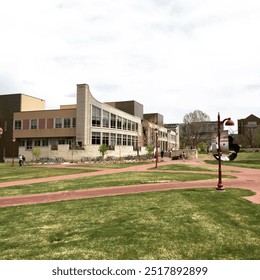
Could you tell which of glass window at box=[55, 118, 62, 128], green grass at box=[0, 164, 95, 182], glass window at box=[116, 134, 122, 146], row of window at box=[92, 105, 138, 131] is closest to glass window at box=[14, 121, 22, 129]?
glass window at box=[55, 118, 62, 128]

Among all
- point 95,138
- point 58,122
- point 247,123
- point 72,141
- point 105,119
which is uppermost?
point 247,123

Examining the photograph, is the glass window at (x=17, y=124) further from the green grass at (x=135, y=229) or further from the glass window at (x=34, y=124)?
the green grass at (x=135, y=229)

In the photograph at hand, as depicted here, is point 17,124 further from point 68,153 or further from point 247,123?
point 247,123

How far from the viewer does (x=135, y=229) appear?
8.31 metres

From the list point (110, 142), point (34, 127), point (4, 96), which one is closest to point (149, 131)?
point (110, 142)

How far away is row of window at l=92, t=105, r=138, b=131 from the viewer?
57375 mm

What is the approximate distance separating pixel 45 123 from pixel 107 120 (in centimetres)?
1291

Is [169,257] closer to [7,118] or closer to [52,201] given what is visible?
[52,201]

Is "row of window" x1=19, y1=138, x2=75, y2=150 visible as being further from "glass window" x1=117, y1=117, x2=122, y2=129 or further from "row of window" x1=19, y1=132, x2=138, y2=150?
"glass window" x1=117, y1=117, x2=122, y2=129

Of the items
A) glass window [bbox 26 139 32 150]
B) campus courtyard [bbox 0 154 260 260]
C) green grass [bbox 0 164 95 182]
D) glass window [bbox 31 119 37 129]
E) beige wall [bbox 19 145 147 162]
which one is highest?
glass window [bbox 31 119 37 129]

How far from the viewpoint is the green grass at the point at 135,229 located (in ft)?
21.6

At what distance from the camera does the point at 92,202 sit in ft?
43.1

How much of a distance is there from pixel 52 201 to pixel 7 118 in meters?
57.0

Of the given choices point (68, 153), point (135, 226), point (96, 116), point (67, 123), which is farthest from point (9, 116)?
point (135, 226)
